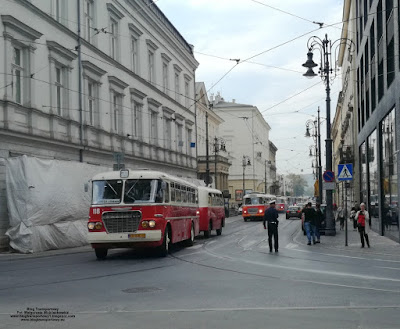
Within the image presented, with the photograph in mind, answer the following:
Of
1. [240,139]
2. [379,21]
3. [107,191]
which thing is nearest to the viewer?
[107,191]

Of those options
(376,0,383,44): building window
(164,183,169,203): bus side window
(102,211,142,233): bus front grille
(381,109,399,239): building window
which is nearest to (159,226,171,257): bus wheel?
(164,183,169,203): bus side window

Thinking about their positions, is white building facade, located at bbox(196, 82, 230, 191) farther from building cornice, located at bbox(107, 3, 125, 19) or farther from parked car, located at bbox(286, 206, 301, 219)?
building cornice, located at bbox(107, 3, 125, 19)

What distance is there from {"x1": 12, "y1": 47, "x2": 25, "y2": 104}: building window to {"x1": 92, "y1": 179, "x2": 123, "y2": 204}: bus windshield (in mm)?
6855

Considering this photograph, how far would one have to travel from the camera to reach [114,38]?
114 ft

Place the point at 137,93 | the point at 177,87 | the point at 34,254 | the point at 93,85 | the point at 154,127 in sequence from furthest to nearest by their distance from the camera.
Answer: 1. the point at 177,87
2. the point at 154,127
3. the point at 137,93
4. the point at 93,85
5. the point at 34,254

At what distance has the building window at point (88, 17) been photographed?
30.4m

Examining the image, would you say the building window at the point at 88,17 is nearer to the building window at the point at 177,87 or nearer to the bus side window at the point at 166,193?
the bus side window at the point at 166,193

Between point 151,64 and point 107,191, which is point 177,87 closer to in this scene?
point 151,64

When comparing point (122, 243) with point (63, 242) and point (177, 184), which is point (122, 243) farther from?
point (63, 242)

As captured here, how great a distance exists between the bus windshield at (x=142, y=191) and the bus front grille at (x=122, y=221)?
444 millimetres

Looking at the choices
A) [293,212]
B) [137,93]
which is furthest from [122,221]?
[293,212]

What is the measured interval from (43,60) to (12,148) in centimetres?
489

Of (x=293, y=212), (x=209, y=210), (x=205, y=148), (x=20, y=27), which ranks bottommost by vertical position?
(x=293, y=212)

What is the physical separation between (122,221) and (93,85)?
49.7 feet
